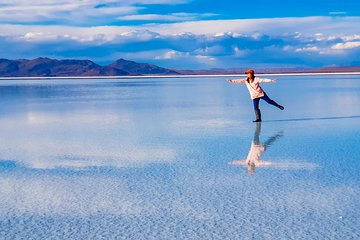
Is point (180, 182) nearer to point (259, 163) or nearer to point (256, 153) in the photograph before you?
point (259, 163)

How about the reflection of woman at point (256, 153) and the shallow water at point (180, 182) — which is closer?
the shallow water at point (180, 182)

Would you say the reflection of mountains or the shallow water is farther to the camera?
the reflection of mountains

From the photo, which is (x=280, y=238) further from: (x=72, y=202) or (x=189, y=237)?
(x=72, y=202)

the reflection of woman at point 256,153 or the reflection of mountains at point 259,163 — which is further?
the reflection of woman at point 256,153

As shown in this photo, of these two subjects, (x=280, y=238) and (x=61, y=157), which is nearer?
(x=280, y=238)

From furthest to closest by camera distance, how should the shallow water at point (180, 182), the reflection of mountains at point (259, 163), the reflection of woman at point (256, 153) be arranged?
the reflection of woman at point (256, 153) → the reflection of mountains at point (259, 163) → the shallow water at point (180, 182)

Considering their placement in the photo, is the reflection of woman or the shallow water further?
the reflection of woman

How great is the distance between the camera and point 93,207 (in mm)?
5699

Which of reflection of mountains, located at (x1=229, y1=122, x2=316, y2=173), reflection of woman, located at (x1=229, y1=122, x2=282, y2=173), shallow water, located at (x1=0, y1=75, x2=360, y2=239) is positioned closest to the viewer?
shallow water, located at (x1=0, y1=75, x2=360, y2=239)

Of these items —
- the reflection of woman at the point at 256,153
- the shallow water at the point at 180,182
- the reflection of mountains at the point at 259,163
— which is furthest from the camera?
the reflection of woman at the point at 256,153

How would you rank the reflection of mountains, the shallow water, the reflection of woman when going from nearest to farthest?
the shallow water
the reflection of mountains
the reflection of woman

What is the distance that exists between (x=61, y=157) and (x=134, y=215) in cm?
383

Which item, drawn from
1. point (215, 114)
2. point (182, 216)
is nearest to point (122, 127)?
point (215, 114)

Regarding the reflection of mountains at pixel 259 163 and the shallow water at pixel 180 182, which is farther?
the reflection of mountains at pixel 259 163
